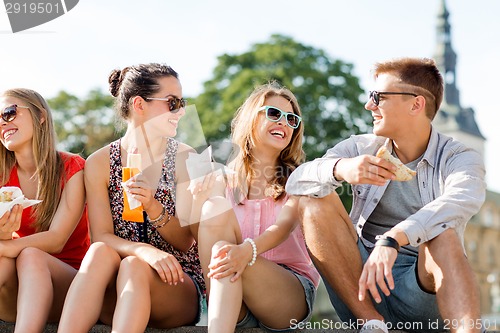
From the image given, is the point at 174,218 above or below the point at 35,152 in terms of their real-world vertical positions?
below

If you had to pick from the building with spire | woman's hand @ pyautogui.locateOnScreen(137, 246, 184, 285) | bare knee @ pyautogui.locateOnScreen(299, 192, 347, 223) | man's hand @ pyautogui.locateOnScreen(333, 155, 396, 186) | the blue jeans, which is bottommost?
the building with spire

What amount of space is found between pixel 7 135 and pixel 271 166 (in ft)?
5.12

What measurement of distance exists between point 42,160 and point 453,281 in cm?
238

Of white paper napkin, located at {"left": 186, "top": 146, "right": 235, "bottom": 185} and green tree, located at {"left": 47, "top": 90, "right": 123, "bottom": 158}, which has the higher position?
white paper napkin, located at {"left": 186, "top": 146, "right": 235, "bottom": 185}

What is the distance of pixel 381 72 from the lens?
4.44 metres

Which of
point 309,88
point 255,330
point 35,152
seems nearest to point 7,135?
point 35,152

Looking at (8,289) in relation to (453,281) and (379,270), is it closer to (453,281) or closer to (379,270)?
(379,270)

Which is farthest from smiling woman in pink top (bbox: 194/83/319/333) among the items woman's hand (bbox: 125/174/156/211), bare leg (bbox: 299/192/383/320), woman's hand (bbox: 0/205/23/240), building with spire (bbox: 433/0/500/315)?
building with spire (bbox: 433/0/500/315)

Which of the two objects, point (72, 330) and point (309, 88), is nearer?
point (72, 330)

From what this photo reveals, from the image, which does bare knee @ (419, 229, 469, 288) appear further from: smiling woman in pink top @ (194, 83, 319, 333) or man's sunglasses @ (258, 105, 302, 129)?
man's sunglasses @ (258, 105, 302, 129)

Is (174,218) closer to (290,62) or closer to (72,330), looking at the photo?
(72,330)

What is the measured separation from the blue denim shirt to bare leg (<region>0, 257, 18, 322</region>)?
1.48 m

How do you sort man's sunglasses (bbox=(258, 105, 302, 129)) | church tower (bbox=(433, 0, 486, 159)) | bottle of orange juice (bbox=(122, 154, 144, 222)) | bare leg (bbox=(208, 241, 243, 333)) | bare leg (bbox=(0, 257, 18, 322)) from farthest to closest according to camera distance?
1. church tower (bbox=(433, 0, 486, 159))
2. man's sunglasses (bbox=(258, 105, 302, 129))
3. bottle of orange juice (bbox=(122, 154, 144, 222))
4. bare leg (bbox=(0, 257, 18, 322))
5. bare leg (bbox=(208, 241, 243, 333))

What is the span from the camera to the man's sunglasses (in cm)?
458
